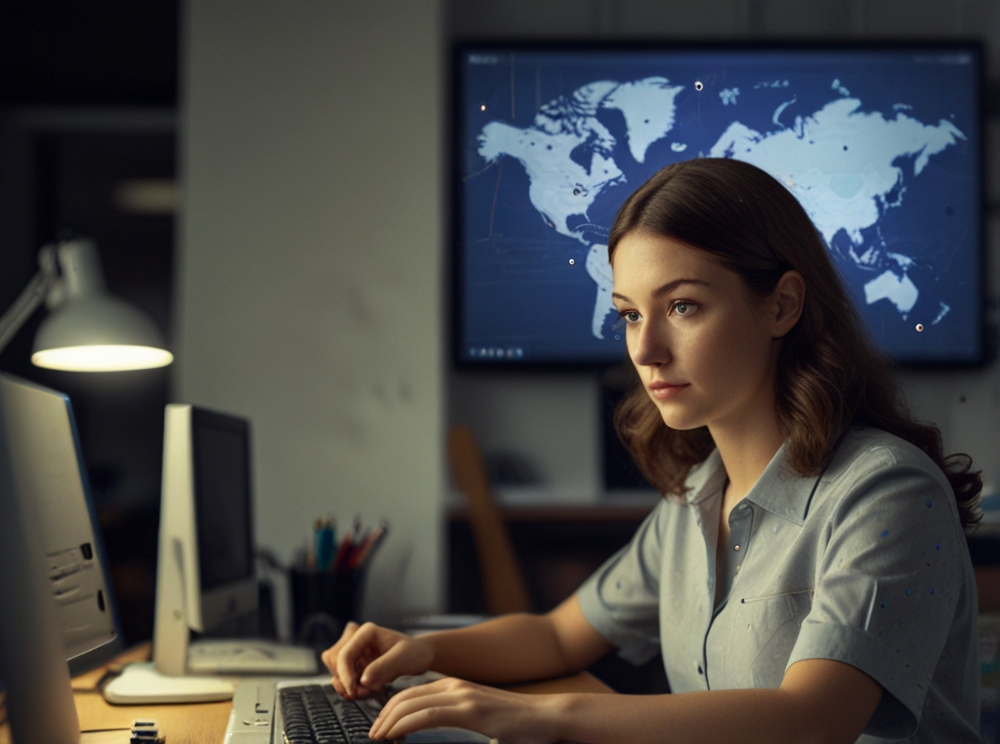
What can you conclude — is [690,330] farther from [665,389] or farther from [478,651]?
[478,651]

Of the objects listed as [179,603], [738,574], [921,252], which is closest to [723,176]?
[921,252]

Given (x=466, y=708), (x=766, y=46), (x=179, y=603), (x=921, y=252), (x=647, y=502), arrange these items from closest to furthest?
1. (x=466, y=708)
2. (x=921, y=252)
3. (x=179, y=603)
4. (x=766, y=46)
5. (x=647, y=502)

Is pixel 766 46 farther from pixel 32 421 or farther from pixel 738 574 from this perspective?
pixel 32 421

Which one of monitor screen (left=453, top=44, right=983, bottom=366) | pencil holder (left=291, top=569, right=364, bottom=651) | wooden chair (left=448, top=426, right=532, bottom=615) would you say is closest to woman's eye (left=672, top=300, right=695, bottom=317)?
monitor screen (left=453, top=44, right=983, bottom=366)

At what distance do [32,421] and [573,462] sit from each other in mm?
1478

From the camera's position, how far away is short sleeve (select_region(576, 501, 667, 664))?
1.10 m

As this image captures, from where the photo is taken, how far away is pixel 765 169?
3.05 ft

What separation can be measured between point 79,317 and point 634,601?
2.88 ft

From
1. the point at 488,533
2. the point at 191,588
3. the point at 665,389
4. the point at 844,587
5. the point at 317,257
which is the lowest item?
the point at 488,533

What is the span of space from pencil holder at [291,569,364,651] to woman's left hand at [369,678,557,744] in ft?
2.31

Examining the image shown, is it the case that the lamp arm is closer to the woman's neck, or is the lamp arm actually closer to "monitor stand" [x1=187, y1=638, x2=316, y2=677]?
"monitor stand" [x1=187, y1=638, x2=316, y2=677]

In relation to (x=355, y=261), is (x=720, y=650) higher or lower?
lower

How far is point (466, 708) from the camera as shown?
699 millimetres

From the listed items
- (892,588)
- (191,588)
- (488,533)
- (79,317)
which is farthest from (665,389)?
(488,533)
